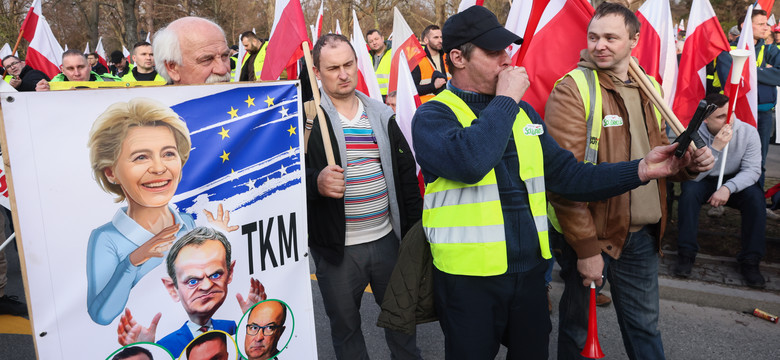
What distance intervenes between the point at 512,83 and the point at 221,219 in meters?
1.16

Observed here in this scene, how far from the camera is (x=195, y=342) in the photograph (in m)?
1.83

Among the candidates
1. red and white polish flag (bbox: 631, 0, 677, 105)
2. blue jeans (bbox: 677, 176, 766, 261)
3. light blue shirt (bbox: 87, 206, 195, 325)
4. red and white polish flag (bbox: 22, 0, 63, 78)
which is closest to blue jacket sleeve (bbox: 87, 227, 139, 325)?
light blue shirt (bbox: 87, 206, 195, 325)

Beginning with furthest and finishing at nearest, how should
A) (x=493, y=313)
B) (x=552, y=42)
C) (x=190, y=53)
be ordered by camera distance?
(x=552, y=42) → (x=190, y=53) → (x=493, y=313)

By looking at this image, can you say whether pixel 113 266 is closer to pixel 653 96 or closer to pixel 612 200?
pixel 612 200

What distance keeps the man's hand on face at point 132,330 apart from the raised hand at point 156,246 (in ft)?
0.55

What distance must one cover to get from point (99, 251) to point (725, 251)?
5.03m

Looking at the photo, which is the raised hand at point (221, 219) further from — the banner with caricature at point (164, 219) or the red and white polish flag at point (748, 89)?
the red and white polish flag at point (748, 89)

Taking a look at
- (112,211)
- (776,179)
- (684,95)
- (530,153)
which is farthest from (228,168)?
(776,179)

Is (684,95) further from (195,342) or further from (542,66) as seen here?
(195,342)

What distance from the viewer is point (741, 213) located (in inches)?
169

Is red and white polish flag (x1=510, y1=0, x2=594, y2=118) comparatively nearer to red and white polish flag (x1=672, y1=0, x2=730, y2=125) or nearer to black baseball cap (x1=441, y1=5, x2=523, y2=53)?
black baseball cap (x1=441, y1=5, x2=523, y2=53)

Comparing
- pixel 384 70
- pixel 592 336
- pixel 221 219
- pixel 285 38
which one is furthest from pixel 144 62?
pixel 592 336

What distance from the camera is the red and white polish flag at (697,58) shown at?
4012 millimetres

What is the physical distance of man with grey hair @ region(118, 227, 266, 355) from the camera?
177 centimetres
